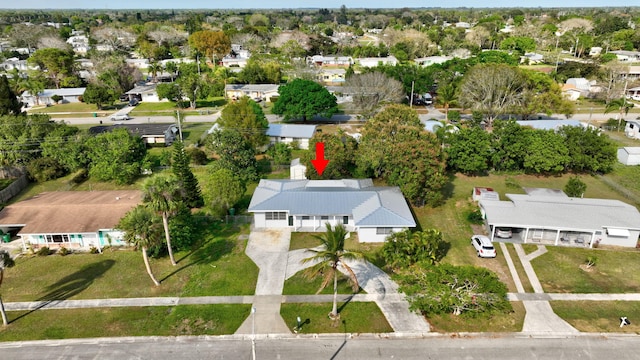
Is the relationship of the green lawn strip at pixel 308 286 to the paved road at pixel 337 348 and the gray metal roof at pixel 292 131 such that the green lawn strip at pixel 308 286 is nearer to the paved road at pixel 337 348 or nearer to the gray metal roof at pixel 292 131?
the paved road at pixel 337 348

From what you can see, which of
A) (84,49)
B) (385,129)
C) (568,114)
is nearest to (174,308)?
(385,129)

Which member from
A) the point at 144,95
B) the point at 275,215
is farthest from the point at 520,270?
the point at 144,95

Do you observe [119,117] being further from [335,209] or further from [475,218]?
[475,218]

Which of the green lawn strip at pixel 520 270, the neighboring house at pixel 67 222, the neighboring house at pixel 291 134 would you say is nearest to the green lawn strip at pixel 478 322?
the green lawn strip at pixel 520 270

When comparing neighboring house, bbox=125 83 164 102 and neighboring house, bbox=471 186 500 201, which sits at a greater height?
neighboring house, bbox=125 83 164 102

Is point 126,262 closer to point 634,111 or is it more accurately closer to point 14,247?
point 14,247

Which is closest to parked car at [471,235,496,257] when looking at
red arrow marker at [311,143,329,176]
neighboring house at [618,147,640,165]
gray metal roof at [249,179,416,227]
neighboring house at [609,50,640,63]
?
gray metal roof at [249,179,416,227]

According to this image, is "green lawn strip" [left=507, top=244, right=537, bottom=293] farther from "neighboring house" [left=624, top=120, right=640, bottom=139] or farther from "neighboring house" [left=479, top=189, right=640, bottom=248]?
"neighboring house" [left=624, top=120, right=640, bottom=139]
